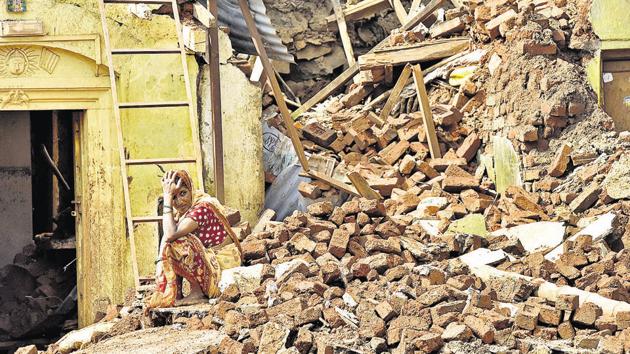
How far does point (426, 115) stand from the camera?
50.5ft

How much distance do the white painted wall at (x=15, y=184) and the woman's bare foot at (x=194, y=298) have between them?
7138mm

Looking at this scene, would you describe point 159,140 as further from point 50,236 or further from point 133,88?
point 50,236

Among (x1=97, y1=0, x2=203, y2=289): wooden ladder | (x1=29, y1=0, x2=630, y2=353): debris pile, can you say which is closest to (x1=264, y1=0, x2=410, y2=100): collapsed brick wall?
(x1=29, y1=0, x2=630, y2=353): debris pile

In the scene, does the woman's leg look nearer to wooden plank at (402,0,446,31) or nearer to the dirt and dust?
the dirt and dust

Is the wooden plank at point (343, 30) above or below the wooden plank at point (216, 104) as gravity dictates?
above

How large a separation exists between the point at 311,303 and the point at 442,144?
18.2 feet

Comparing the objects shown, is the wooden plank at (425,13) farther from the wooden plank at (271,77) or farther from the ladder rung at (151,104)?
the ladder rung at (151,104)

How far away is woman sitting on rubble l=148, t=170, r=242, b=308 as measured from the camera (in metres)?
11.2

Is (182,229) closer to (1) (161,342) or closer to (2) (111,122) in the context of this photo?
(1) (161,342)

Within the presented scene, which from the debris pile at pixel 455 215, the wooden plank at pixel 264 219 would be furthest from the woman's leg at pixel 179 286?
the wooden plank at pixel 264 219

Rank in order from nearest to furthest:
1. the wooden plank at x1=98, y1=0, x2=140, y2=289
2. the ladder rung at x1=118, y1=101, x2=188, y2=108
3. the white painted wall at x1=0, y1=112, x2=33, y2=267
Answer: the wooden plank at x1=98, y1=0, x2=140, y2=289 < the ladder rung at x1=118, y1=101, x2=188, y2=108 < the white painted wall at x1=0, y1=112, x2=33, y2=267

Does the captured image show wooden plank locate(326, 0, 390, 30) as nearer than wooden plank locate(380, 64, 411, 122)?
No

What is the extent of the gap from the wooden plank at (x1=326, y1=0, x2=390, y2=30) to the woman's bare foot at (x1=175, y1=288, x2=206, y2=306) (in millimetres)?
9076

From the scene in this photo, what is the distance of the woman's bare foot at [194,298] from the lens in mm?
11281
